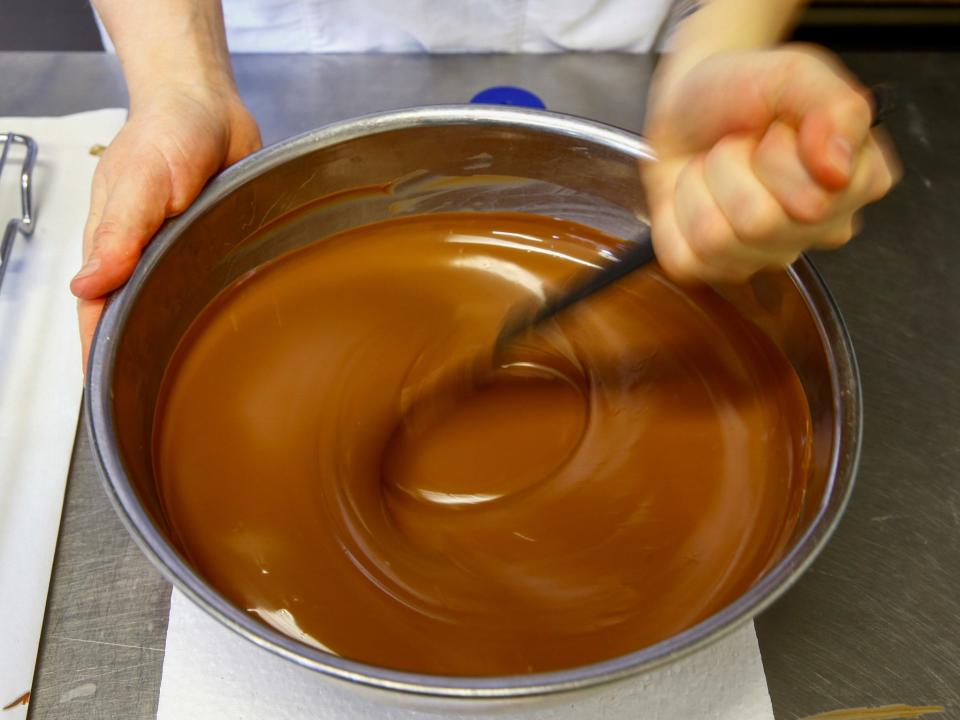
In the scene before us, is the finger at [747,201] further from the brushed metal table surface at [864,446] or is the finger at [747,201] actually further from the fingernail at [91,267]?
the fingernail at [91,267]

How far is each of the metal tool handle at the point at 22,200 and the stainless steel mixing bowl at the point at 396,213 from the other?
0.90 feet

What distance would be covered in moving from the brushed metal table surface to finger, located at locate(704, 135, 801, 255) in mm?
375

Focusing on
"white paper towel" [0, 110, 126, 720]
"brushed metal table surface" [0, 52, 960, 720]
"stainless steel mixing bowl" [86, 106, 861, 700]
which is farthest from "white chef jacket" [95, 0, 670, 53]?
"stainless steel mixing bowl" [86, 106, 861, 700]

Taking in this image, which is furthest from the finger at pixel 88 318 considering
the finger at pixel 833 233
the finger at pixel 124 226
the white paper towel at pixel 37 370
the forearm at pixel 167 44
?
the finger at pixel 833 233

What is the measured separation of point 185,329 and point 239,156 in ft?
0.64

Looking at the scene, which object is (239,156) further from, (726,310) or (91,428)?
(726,310)

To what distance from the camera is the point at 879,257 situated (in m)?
1.02

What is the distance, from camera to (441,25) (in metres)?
1.15

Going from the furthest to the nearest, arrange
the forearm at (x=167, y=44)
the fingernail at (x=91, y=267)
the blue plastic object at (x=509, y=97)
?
the blue plastic object at (x=509, y=97), the forearm at (x=167, y=44), the fingernail at (x=91, y=267)

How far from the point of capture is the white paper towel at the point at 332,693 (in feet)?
2.22

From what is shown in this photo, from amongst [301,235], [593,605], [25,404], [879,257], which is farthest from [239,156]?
[879,257]

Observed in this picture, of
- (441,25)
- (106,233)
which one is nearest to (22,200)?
(106,233)

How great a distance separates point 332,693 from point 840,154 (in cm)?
55

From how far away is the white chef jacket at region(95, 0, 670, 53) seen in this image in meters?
1.13
